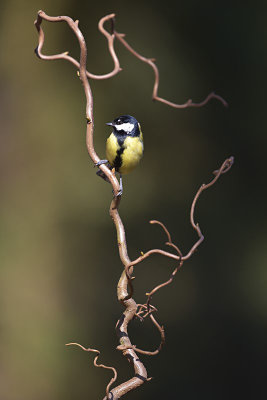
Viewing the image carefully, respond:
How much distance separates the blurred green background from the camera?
5.57ft

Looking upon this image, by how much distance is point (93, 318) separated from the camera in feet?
6.17

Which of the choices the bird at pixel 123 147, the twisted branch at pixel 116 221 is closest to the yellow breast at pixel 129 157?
the bird at pixel 123 147

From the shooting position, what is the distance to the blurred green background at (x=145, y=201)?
1.70 m

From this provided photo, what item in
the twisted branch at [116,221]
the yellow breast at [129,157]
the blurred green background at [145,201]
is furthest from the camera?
the blurred green background at [145,201]

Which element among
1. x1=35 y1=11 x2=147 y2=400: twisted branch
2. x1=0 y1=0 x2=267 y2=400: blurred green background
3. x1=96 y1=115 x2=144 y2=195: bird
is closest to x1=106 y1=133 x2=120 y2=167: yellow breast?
x1=96 y1=115 x2=144 y2=195: bird

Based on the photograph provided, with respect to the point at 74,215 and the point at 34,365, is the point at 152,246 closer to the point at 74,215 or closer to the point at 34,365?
the point at 74,215

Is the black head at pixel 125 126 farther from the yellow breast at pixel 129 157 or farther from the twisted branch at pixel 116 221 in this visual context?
the twisted branch at pixel 116 221

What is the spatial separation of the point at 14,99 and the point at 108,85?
37cm

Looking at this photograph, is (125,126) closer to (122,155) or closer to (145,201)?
(122,155)

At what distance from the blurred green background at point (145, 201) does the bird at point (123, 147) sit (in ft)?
3.66

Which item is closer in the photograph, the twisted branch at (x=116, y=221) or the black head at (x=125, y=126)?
the twisted branch at (x=116, y=221)

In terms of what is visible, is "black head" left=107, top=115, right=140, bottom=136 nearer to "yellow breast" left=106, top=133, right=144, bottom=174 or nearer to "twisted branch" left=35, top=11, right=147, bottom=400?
"yellow breast" left=106, top=133, right=144, bottom=174

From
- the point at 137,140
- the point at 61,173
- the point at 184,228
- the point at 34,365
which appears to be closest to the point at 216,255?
the point at 184,228

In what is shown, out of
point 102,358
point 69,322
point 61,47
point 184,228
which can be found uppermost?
point 61,47
